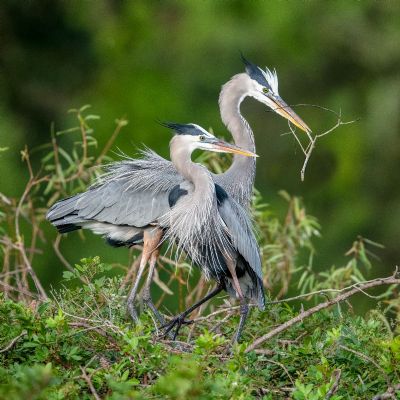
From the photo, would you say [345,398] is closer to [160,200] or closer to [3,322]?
[3,322]

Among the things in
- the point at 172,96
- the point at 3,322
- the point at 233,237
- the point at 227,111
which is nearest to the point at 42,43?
the point at 172,96

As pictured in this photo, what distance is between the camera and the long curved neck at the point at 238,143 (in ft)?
17.1

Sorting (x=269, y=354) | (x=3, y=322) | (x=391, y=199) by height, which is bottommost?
(x=391, y=199)

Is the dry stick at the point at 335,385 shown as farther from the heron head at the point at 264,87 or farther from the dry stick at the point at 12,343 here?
the heron head at the point at 264,87

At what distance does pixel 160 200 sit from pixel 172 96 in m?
4.44

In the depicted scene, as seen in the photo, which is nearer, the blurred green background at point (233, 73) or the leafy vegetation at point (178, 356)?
the leafy vegetation at point (178, 356)

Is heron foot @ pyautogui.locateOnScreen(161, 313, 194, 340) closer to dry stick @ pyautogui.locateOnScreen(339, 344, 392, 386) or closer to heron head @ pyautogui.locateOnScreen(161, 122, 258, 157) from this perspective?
heron head @ pyautogui.locateOnScreen(161, 122, 258, 157)

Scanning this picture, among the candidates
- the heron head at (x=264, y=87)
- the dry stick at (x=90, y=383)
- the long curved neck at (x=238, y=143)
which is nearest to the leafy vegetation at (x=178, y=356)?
the dry stick at (x=90, y=383)

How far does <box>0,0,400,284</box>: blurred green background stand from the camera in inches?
358

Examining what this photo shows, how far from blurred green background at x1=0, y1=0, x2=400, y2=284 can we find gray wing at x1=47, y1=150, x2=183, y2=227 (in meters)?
3.52

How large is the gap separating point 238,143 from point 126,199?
670 millimetres

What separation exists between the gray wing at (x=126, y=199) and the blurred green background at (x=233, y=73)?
3.52 meters

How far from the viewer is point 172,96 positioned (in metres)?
9.20

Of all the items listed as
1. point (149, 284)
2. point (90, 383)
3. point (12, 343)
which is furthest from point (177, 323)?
point (90, 383)
